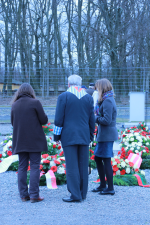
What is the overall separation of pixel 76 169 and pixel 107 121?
0.80 meters

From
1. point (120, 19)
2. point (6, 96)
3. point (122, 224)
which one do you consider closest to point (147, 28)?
point (120, 19)

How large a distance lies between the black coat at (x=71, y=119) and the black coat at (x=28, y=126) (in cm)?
26

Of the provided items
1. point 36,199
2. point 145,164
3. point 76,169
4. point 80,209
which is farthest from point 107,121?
point 145,164

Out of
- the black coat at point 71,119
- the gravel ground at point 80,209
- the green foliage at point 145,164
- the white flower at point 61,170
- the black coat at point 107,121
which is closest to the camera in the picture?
the gravel ground at point 80,209

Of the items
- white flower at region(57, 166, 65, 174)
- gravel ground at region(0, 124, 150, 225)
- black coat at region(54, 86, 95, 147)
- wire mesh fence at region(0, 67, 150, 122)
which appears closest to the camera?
gravel ground at region(0, 124, 150, 225)

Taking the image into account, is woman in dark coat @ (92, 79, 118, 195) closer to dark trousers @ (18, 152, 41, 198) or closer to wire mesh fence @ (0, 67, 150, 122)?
dark trousers @ (18, 152, 41, 198)

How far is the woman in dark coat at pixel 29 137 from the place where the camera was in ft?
12.7

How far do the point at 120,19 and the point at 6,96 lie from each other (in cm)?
1183

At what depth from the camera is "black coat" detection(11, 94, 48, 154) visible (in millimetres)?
3881

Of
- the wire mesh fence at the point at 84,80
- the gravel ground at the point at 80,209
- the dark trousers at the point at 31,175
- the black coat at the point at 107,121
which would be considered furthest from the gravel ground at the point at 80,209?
the wire mesh fence at the point at 84,80

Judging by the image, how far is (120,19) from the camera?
811 inches

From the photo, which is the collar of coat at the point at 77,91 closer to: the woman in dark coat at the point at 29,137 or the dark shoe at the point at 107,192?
the woman in dark coat at the point at 29,137

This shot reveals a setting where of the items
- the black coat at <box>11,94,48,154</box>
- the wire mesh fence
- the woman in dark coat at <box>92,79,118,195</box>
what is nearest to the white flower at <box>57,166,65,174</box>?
the woman in dark coat at <box>92,79,118,195</box>

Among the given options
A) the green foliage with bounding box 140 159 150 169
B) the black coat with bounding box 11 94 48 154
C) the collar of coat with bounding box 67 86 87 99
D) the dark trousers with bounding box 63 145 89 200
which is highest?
the collar of coat with bounding box 67 86 87 99
